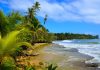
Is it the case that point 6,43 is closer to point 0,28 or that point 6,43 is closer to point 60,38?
point 0,28

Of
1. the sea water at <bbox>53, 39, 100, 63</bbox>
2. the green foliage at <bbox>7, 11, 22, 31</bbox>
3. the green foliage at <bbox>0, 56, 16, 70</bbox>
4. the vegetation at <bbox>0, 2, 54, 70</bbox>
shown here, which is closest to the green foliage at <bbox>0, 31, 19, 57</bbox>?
the vegetation at <bbox>0, 2, 54, 70</bbox>

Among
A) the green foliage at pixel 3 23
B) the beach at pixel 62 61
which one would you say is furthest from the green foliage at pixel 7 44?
the beach at pixel 62 61

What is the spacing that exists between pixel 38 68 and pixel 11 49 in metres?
9.61

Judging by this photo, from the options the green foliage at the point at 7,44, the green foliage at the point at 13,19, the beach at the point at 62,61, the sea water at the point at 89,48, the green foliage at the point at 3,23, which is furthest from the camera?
the sea water at the point at 89,48

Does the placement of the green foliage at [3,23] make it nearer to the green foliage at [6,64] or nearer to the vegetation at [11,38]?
the vegetation at [11,38]

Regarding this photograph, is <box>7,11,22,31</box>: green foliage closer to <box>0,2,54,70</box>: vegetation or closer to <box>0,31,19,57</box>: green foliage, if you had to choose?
<box>0,2,54,70</box>: vegetation

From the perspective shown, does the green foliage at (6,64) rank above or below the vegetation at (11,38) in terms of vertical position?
below

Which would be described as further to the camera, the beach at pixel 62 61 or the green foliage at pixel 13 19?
the beach at pixel 62 61

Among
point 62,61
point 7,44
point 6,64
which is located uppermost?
point 7,44

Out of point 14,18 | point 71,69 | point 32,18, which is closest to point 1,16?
point 14,18

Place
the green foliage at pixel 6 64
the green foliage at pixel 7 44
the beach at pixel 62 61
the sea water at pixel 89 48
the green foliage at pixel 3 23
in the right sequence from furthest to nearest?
the sea water at pixel 89 48, the beach at pixel 62 61, the green foliage at pixel 3 23, the green foliage at pixel 6 64, the green foliage at pixel 7 44

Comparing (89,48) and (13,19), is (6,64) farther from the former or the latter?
(89,48)

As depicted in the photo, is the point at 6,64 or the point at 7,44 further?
the point at 6,64

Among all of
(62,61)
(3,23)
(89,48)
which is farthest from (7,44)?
(89,48)
